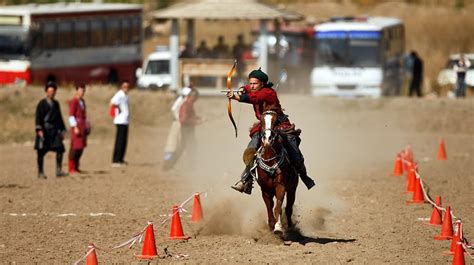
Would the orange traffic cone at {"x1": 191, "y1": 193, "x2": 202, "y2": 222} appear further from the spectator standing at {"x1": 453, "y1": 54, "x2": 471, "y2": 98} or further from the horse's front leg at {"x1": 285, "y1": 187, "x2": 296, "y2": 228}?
the spectator standing at {"x1": 453, "y1": 54, "x2": 471, "y2": 98}

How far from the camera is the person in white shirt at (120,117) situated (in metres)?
24.4

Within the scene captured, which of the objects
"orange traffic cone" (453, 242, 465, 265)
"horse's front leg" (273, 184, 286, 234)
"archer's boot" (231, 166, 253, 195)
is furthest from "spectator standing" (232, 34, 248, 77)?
"orange traffic cone" (453, 242, 465, 265)

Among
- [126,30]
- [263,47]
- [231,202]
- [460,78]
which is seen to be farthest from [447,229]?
[126,30]

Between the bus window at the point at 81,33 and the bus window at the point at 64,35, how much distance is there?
34 centimetres

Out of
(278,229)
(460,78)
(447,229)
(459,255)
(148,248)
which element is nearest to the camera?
(459,255)

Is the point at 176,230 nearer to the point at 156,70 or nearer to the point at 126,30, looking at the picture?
the point at 156,70

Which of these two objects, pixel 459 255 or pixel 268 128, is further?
pixel 268 128

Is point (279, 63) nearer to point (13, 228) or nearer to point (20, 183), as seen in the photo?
point (20, 183)

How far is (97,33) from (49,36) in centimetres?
352

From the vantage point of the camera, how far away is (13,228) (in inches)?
618

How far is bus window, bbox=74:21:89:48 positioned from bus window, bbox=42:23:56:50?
1538mm

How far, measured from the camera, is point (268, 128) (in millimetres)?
13352

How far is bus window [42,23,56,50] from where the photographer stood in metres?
41.0

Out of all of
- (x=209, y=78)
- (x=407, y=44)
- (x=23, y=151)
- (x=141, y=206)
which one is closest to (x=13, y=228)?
(x=141, y=206)
